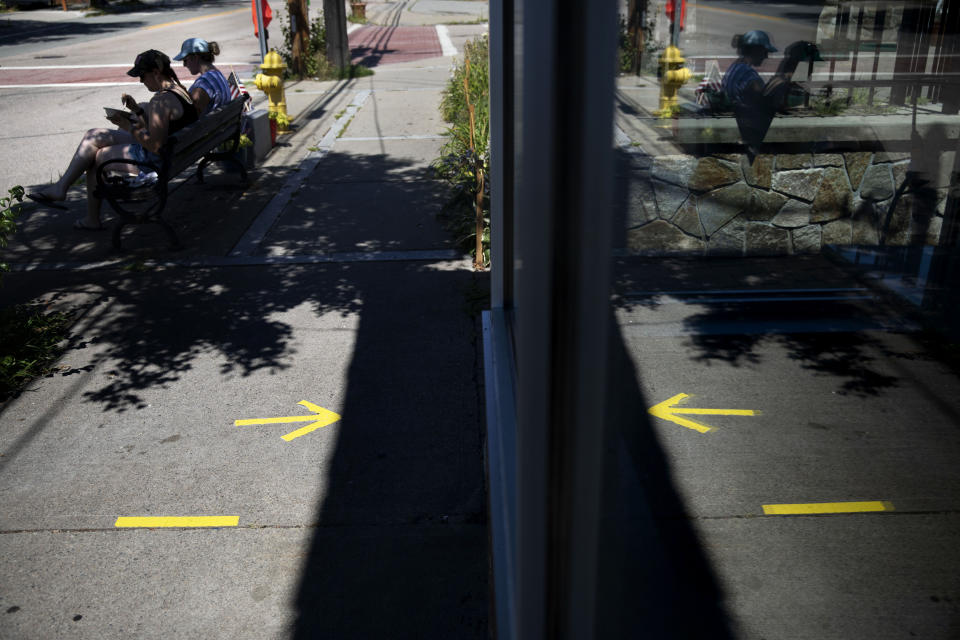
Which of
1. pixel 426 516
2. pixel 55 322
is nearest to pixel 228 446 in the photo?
pixel 426 516

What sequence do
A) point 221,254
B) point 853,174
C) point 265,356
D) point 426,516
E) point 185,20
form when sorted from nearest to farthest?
point 853,174
point 426,516
point 265,356
point 221,254
point 185,20

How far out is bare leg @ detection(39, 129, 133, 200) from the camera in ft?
21.1

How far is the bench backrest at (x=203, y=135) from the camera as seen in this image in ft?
20.7

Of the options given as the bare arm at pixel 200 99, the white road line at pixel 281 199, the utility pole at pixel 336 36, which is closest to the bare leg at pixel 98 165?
the bare arm at pixel 200 99

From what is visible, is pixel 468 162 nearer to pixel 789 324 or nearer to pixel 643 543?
pixel 789 324

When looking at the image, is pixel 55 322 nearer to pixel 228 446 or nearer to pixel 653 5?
pixel 228 446

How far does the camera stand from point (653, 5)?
3.38ft

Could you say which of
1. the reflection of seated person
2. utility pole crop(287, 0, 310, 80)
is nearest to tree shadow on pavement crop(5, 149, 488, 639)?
the reflection of seated person

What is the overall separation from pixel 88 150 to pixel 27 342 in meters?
2.40

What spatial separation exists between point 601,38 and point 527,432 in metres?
0.51

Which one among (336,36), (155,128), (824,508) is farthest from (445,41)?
(824,508)

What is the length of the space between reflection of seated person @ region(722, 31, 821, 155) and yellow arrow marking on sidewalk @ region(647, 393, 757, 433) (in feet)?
1.55

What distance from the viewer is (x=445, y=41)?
25359mm

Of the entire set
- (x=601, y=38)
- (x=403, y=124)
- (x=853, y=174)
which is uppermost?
(x=601, y=38)
